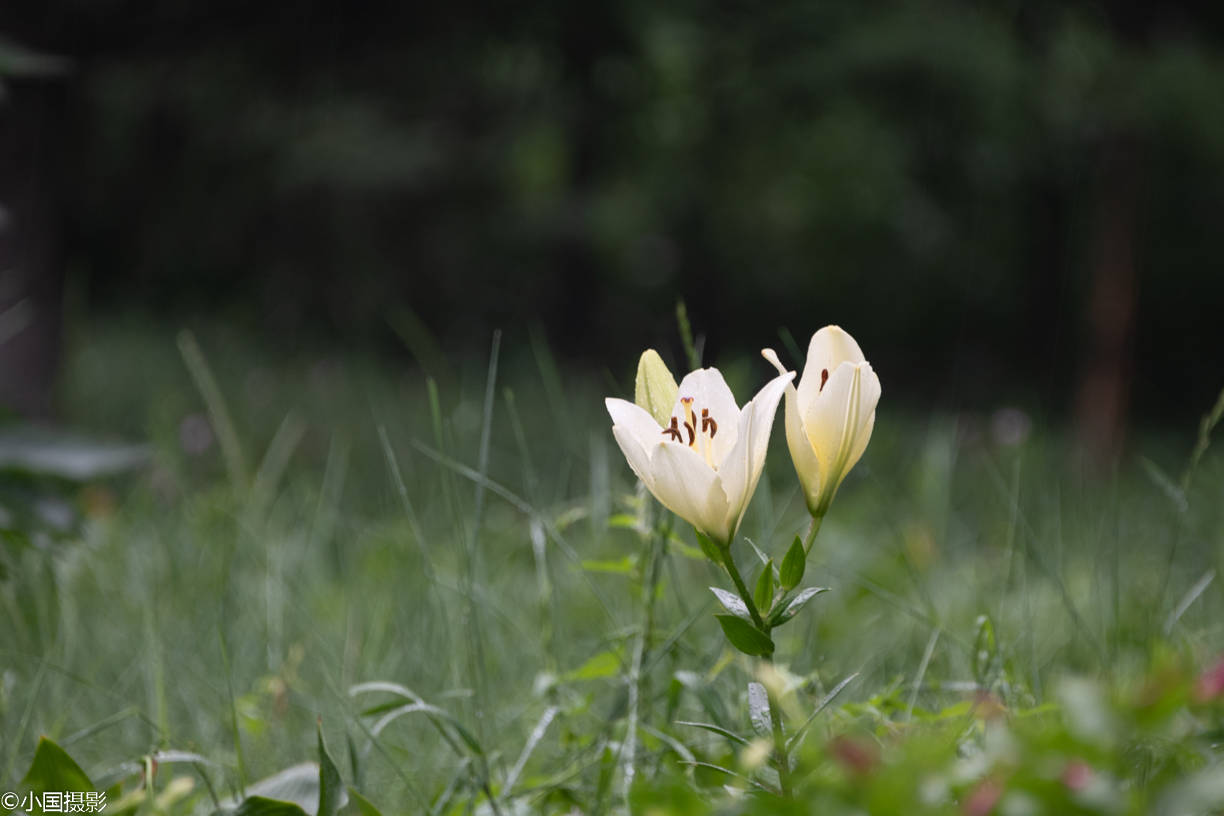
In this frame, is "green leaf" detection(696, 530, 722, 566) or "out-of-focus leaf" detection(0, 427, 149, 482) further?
"out-of-focus leaf" detection(0, 427, 149, 482)

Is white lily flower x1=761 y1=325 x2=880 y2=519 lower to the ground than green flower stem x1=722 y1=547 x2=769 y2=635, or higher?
higher

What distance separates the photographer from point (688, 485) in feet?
1.84

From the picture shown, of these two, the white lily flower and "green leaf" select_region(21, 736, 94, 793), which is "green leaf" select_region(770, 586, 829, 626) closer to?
the white lily flower

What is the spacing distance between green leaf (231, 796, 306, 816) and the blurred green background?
1067mm

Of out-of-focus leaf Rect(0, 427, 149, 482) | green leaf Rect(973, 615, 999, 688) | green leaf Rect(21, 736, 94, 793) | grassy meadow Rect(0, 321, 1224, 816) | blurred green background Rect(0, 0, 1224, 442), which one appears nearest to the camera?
grassy meadow Rect(0, 321, 1224, 816)

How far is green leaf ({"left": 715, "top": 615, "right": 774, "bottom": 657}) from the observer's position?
1.76 ft

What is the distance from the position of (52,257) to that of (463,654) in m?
2.76

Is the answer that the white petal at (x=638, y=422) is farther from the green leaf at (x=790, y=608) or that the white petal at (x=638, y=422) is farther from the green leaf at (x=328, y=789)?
the green leaf at (x=328, y=789)

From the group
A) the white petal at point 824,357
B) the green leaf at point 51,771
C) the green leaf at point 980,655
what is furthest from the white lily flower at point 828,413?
the green leaf at point 51,771

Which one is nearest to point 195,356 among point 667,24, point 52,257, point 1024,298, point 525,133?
point 52,257

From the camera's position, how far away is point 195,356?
1336 millimetres

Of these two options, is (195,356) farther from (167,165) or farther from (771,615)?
(167,165)

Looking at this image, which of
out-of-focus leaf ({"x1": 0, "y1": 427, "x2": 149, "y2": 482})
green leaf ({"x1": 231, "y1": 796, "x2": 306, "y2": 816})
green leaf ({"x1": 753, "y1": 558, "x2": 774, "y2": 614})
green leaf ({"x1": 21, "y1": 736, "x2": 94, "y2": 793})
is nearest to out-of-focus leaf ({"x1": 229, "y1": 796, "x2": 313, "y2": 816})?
green leaf ({"x1": 231, "y1": 796, "x2": 306, "y2": 816})

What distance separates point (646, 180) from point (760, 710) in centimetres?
650
